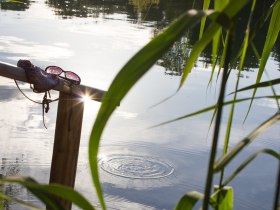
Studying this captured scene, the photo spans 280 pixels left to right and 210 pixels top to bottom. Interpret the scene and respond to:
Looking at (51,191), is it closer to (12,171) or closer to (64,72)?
(64,72)

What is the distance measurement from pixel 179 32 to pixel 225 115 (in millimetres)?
5036

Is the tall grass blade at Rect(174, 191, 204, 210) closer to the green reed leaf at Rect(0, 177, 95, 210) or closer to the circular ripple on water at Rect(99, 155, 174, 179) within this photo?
the green reed leaf at Rect(0, 177, 95, 210)

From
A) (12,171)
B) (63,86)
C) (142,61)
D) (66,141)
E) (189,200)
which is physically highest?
(142,61)

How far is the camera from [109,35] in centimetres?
980

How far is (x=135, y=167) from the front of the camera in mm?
3883

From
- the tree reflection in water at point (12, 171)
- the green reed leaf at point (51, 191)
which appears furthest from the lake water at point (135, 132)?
the green reed leaf at point (51, 191)

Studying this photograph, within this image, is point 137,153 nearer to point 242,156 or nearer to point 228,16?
point 242,156

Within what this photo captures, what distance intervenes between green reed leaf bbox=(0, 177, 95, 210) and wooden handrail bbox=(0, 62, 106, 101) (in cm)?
123

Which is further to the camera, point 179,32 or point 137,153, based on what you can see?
point 137,153

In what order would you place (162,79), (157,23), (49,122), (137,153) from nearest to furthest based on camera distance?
1. (137,153)
2. (49,122)
3. (162,79)
4. (157,23)

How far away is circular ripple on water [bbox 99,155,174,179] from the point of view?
3752 mm

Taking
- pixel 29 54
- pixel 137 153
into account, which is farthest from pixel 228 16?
pixel 29 54

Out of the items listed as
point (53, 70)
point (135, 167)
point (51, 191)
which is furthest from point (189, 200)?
point (135, 167)

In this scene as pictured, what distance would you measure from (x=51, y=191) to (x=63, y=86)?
1.35 meters
